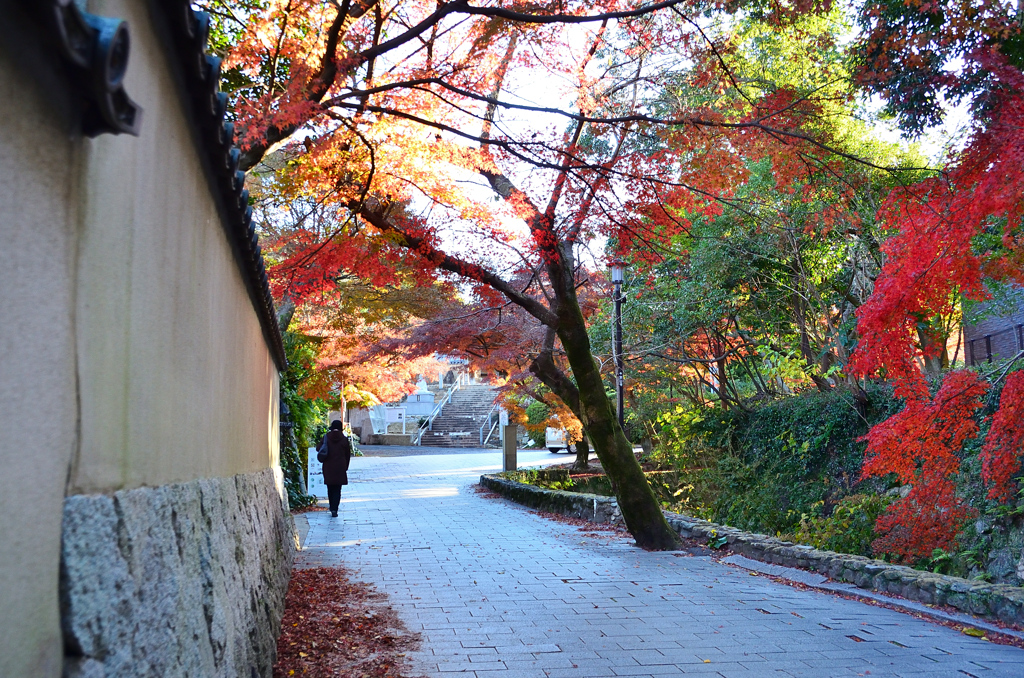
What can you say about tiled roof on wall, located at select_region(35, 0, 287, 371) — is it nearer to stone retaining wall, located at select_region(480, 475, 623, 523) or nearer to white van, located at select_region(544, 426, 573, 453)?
stone retaining wall, located at select_region(480, 475, 623, 523)

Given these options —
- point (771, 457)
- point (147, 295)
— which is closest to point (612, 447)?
point (771, 457)

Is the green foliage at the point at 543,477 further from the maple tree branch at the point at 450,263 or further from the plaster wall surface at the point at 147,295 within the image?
the plaster wall surface at the point at 147,295

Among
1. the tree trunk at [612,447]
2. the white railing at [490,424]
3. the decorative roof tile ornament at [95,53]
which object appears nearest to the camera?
the decorative roof tile ornament at [95,53]

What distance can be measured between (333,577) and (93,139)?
781 cm

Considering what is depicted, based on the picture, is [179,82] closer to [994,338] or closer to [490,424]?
[994,338]

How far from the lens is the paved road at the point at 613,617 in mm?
5645

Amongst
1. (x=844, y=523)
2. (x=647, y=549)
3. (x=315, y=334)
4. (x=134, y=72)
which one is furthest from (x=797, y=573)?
(x=315, y=334)

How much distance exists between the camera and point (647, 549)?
11305 millimetres

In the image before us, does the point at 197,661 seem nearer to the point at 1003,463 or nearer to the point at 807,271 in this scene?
the point at 1003,463

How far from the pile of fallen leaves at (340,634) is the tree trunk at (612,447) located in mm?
4252

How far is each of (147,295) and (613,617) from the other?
5681 mm

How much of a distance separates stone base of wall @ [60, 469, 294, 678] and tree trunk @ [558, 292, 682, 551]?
24.1ft

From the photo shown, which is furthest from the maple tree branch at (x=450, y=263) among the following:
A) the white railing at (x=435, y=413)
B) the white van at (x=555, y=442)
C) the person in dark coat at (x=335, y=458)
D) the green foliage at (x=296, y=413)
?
the white railing at (x=435, y=413)

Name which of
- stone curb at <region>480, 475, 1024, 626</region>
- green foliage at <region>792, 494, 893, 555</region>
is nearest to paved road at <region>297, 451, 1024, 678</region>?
stone curb at <region>480, 475, 1024, 626</region>
